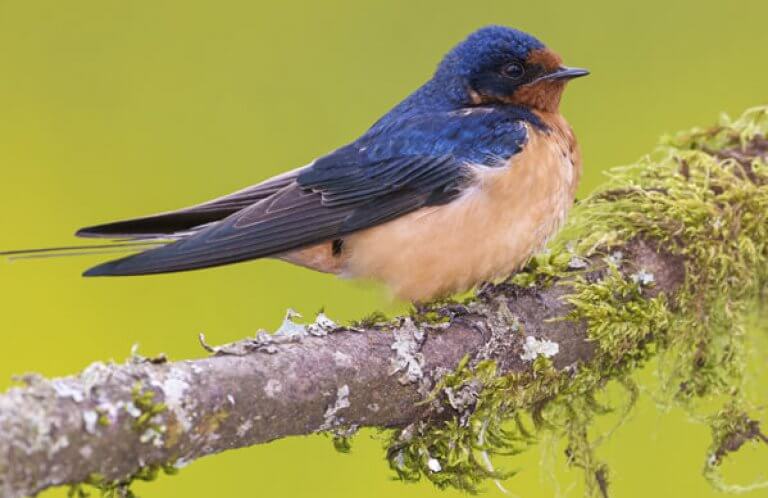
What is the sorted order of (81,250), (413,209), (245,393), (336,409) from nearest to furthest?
(245,393)
(336,409)
(81,250)
(413,209)

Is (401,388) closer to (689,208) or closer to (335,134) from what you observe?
(689,208)

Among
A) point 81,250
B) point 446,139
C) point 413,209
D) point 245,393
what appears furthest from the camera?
point 446,139

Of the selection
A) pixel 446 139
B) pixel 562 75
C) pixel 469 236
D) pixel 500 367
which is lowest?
pixel 500 367

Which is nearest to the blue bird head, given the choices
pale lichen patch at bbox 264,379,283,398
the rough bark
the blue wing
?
the blue wing

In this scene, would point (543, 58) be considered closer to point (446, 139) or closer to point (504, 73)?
point (504, 73)

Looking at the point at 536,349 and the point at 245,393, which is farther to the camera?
the point at 536,349

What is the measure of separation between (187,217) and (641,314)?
1.15 meters

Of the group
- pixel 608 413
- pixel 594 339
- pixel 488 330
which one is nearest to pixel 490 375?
pixel 488 330

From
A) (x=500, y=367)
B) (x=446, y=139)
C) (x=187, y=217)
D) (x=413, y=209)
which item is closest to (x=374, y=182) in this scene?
(x=413, y=209)

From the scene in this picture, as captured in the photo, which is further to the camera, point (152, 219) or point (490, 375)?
point (152, 219)

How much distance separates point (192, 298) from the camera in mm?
3861

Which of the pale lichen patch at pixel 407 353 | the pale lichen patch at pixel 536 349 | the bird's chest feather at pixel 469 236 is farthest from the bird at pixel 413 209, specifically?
the pale lichen patch at pixel 407 353

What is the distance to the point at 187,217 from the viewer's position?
299 centimetres

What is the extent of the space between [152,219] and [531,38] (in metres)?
1.17
